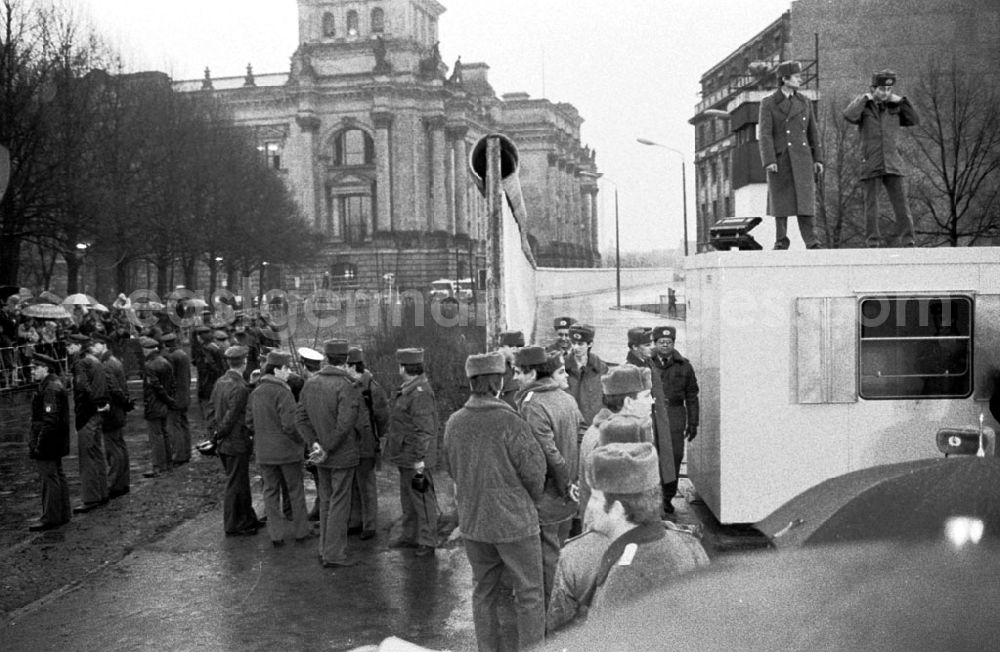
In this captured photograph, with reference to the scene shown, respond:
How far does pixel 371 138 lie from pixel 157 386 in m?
81.6

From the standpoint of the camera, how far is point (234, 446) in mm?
10094

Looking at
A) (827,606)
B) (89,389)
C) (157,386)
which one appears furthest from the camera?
(157,386)

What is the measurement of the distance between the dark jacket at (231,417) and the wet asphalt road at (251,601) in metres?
0.88

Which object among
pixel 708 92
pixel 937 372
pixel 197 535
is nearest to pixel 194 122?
pixel 708 92

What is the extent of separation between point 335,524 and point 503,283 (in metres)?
2.50

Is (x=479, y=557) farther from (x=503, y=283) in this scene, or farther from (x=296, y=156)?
(x=296, y=156)

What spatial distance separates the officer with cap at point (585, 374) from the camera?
30.0 feet

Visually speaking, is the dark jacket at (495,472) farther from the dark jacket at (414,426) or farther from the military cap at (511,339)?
the dark jacket at (414,426)

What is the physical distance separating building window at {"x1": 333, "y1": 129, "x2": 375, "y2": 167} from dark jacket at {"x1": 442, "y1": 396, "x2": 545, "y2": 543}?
291 ft

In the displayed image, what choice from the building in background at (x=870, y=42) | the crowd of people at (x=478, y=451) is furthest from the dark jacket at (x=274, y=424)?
the building in background at (x=870, y=42)

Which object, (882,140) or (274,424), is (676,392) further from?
(274,424)

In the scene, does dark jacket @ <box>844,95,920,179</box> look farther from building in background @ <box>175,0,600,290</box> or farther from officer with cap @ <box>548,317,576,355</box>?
building in background @ <box>175,0,600,290</box>

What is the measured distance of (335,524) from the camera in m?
8.89

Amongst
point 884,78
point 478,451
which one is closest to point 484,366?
point 478,451
